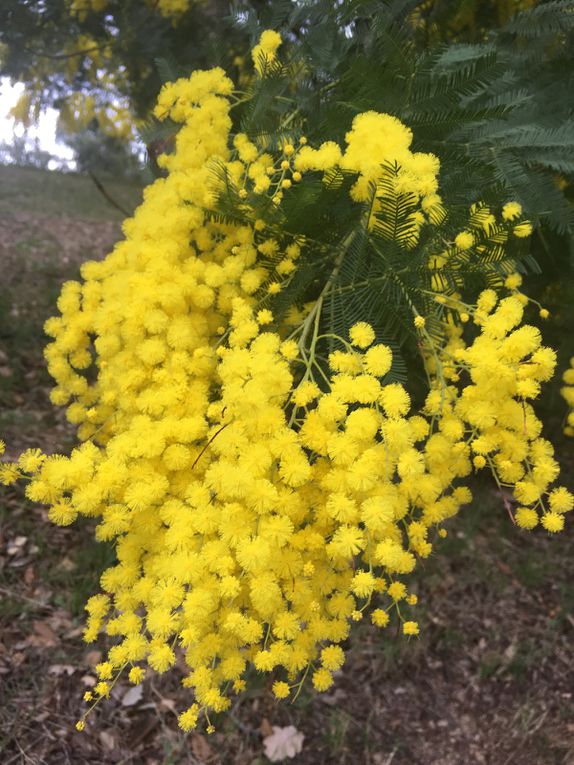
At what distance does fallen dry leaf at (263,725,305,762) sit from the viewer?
7.76 ft

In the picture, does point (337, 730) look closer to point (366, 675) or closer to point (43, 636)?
point (366, 675)

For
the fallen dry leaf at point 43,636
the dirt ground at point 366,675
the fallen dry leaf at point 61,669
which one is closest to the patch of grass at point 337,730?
the dirt ground at point 366,675

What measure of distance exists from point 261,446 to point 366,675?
2017mm

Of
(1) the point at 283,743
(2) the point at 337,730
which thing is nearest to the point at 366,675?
(2) the point at 337,730

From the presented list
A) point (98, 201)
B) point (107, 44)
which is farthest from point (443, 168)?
point (98, 201)

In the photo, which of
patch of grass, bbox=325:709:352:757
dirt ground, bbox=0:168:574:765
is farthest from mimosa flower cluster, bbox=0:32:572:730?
patch of grass, bbox=325:709:352:757

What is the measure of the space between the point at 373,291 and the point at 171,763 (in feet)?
6.10

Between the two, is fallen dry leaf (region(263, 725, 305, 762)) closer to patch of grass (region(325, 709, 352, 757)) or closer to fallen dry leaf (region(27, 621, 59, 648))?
patch of grass (region(325, 709, 352, 757))

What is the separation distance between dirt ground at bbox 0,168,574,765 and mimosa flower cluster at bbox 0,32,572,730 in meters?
1.26

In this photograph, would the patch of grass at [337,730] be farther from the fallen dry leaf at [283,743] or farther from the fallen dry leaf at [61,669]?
the fallen dry leaf at [61,669]

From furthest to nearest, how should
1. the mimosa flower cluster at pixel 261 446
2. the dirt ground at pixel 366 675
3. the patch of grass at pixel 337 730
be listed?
the patch of grass at pixel 337 730
the dirt ground at pixel 366 675
the mimosa flower cluster at pixel 261 446

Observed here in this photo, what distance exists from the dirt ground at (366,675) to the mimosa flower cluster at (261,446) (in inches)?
49.5

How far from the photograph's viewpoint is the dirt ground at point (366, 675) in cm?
230

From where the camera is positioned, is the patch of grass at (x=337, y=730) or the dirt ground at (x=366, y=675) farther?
the patch of grass at (x=337, y=730)
